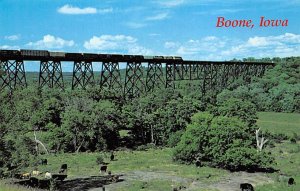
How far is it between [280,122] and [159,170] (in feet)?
135

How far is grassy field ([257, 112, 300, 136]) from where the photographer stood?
61656mm

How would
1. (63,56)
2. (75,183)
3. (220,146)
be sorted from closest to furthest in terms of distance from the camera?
(75,183) → (220,146) → (63,56)

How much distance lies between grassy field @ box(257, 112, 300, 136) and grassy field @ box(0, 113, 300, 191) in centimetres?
1399

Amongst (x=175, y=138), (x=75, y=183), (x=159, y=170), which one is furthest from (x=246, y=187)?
(x=175, y=138)

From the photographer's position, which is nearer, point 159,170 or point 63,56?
point 159,170

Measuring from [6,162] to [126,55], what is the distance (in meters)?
30.3

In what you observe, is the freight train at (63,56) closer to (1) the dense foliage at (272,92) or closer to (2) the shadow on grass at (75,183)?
(2) the shadow on grass at (75,183)

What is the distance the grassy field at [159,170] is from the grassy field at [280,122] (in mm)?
13991

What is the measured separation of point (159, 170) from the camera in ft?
109

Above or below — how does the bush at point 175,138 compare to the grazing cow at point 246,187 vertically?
below

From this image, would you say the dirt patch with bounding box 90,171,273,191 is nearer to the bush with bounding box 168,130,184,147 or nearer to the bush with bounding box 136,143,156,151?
the bush with bounding box 136,143,156,151

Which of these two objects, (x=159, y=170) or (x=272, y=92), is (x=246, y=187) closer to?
(x=159, y=170)

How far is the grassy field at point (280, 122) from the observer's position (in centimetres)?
6166

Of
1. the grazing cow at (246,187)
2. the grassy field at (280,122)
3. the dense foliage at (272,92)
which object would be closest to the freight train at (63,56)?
the grassy field at (280,122)
